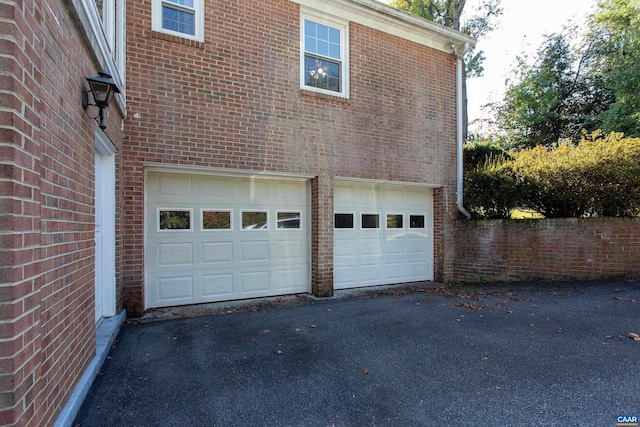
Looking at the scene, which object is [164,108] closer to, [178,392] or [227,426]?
[178,392]

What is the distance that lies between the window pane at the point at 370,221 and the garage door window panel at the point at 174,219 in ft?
11.2

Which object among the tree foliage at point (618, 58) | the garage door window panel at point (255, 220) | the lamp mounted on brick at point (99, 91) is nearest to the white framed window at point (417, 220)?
the garage door window panel at point (255, 220)

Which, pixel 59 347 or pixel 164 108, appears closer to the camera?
pixel 59 347

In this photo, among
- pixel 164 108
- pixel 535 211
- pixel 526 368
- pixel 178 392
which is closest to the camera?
pixel 178 392

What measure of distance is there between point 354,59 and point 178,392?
620 centimetres

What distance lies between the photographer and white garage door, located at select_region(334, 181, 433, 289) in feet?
22.4

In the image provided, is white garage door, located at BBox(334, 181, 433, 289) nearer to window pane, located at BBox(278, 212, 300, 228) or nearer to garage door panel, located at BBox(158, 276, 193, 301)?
window pane, located at BBox(278, 212, 300, 228)

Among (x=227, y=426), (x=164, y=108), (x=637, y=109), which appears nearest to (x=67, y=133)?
(x=227, y=426)

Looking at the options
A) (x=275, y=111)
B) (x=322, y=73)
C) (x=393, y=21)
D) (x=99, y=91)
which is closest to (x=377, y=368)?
(x=99, y=91)

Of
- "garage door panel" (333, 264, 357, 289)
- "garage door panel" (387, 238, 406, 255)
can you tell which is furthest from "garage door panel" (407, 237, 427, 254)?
"garage door panel" (333, 264, 357, 289)

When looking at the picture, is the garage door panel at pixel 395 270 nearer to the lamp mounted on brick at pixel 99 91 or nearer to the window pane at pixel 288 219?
the window pane at pixel 288 219

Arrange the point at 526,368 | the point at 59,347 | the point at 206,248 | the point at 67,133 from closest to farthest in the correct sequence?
the point at 59,347 < the point at 67,133 < the point at 526,368 < the point at 206,248

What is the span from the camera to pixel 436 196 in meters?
7.76

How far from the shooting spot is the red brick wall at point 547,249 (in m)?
6.65
